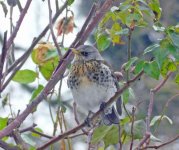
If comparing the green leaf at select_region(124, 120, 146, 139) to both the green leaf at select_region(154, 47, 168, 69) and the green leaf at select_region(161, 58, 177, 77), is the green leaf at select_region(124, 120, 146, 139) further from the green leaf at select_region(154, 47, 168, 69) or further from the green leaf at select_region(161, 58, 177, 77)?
the green leaf at select_region(154, 47, 168, 69)

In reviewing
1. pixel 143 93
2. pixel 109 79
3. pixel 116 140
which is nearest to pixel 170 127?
pixel 143 93

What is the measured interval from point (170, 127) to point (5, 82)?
4.13m

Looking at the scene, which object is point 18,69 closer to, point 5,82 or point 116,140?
point 5,82

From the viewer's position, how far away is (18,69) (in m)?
1.55

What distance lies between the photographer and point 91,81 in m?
2.05

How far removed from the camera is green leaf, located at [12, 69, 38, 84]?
5.42 feet

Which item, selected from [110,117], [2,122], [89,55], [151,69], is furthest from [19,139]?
[89,55]

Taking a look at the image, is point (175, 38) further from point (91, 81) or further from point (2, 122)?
point (91, 81)

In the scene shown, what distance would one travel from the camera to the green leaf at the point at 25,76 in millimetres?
1653

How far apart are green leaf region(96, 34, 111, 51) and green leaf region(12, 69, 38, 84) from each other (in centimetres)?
19

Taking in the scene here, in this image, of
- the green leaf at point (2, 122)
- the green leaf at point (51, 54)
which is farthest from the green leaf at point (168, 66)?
the green leaf at point (2, 122)

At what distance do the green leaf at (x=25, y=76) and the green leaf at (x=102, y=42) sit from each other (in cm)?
19

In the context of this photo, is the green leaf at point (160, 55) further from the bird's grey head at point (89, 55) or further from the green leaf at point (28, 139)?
the bird's grey head at point (89, 55)

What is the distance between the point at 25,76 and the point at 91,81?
0.43m
